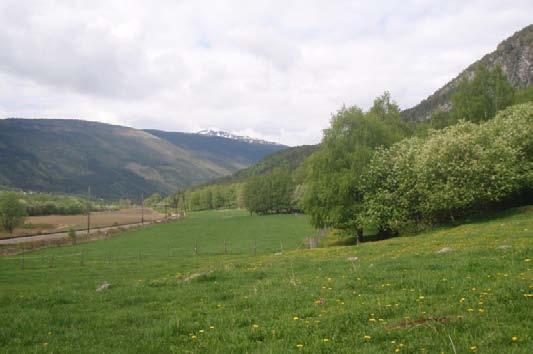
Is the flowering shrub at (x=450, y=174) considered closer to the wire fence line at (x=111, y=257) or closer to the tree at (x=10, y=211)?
the wire fence line at (x=111, y=257)

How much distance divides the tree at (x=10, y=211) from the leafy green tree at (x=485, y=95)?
103769 mm

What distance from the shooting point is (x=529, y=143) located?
47.7 metres

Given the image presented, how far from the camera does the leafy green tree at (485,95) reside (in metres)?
77.7

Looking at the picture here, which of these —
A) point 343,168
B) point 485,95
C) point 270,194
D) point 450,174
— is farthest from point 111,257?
point 270,194

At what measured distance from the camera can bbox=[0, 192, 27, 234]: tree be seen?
349 ft

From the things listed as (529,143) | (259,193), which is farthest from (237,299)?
(259,193)

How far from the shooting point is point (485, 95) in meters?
79.2

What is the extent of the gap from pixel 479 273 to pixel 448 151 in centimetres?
3363

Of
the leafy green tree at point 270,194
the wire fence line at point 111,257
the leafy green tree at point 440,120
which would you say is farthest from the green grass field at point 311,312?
the leafy green tree at point 270,194

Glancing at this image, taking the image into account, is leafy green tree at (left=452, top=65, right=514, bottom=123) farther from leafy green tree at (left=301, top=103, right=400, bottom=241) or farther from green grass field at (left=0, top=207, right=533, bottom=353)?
green grass field at (left=0, top=207, right=533, bottom=353)

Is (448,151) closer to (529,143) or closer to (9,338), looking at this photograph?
(529,143)

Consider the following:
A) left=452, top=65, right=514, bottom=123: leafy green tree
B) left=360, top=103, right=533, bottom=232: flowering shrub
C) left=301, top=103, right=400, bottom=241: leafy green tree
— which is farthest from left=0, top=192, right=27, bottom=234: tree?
left=452, top=65, right=514, bottom=123: leafy green tree

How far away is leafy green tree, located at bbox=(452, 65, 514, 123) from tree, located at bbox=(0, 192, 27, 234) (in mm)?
103769

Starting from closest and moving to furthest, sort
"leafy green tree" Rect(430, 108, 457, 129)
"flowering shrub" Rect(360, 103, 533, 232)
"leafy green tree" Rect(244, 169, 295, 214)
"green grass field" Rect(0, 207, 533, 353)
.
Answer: "green grass field" Rect(0, 207, 533, 353) < "flowering shrub" Rect(360, 103, 533, 232) < "leafy green tree" Rect(430, 108, 457, 129) < "leafy green tree" Rect(244, 169, 295, 214)
